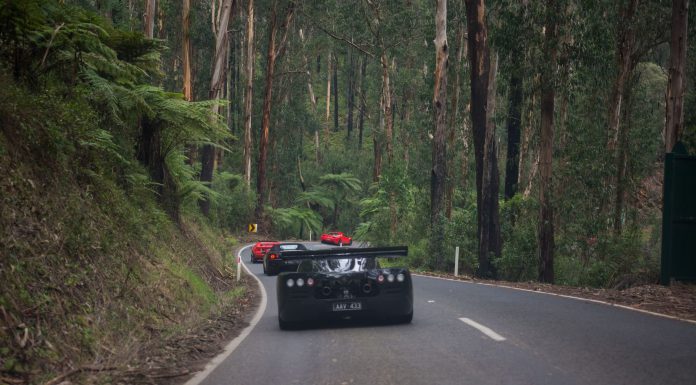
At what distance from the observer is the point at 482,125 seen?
25547 mm

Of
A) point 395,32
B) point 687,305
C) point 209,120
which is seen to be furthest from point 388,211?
point 687,305

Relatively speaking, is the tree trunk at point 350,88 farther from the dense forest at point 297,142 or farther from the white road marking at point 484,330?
the white road marking at point 484,330

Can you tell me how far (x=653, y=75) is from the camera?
196 ft

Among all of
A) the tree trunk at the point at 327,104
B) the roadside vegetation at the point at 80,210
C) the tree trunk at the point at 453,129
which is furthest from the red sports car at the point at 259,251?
the tree trunk at the point at 327,104

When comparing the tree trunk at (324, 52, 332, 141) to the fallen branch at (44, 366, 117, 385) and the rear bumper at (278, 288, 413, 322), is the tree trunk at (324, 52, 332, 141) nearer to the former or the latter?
the rear bumper at (278, 288, 413, 322)

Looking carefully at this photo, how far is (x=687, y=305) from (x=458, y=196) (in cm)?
2964

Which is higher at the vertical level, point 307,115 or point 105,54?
point 307,115

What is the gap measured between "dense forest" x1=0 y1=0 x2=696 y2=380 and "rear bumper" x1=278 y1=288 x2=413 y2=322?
5.95 ft

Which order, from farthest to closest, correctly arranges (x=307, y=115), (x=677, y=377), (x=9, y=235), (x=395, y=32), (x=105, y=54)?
(x=307, y=115) → (x=395, y=32) → (x=105, y=54) → (x=9, y=235) → (x=677, y=377)

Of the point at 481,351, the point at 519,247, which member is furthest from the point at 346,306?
the point at 519,247

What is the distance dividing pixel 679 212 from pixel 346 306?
715 centimetres

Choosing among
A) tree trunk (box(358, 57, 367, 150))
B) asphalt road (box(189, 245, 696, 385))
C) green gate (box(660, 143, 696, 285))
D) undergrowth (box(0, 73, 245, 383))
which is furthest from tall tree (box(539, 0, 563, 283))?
tree trunk (box(358, 57, 367, 150))

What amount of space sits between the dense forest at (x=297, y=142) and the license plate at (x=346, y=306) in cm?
248

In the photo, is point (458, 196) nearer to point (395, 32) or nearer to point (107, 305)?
point (395, 32)
